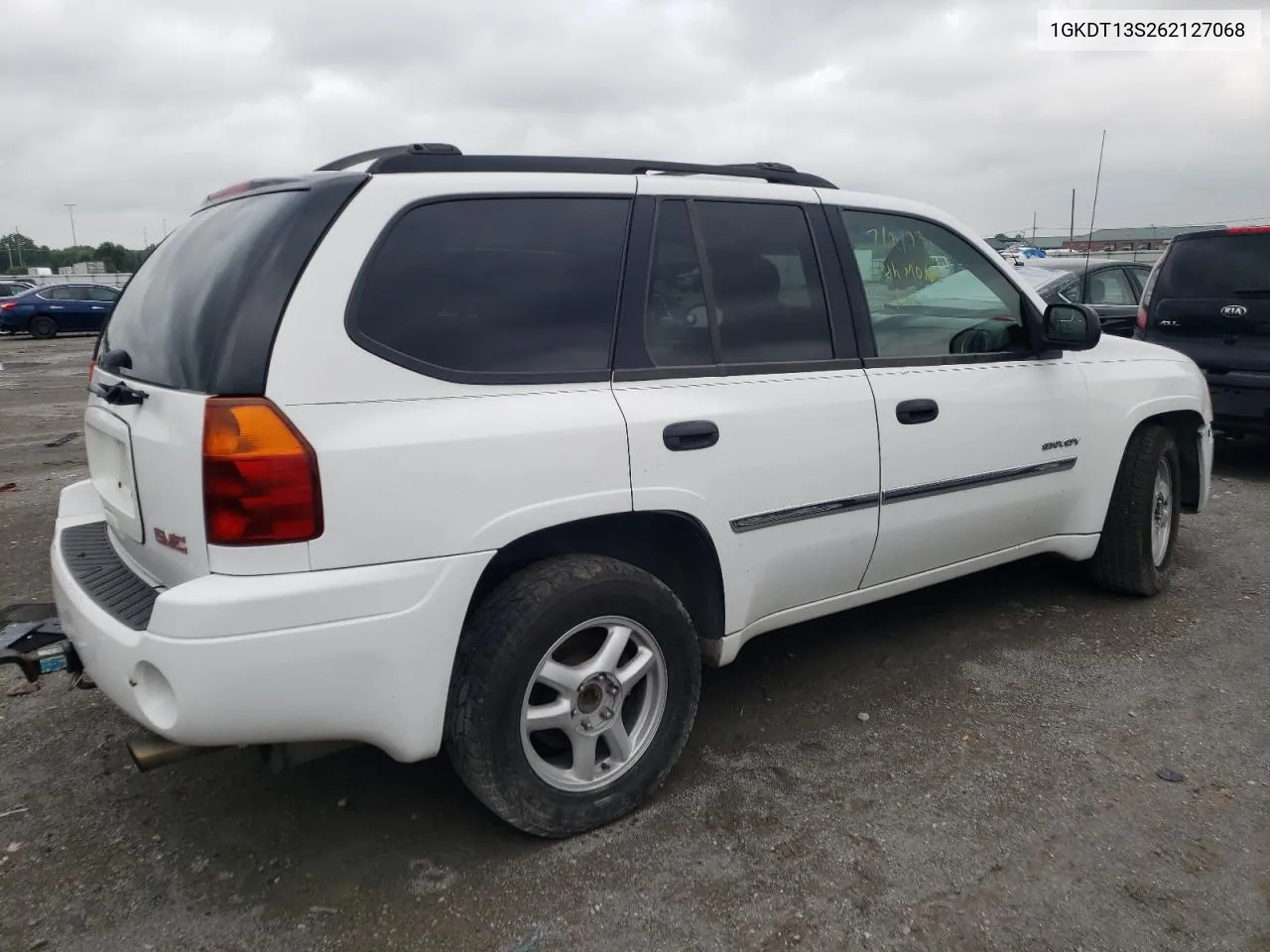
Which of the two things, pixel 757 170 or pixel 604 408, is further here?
pixel 757 170

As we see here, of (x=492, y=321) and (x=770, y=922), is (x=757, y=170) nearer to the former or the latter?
(x=492, y=321)

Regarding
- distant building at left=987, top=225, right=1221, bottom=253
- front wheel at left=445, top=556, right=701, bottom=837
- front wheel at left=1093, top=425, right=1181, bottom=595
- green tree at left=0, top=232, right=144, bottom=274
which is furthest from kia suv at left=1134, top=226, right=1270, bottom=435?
green tree at left=0, top=232, right=144, bottom=274

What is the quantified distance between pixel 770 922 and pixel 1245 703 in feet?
7.12

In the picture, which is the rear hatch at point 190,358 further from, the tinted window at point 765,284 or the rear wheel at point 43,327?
the rear wheel at point 43,327

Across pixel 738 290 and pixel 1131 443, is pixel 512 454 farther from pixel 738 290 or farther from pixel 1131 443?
pixel 1131 443

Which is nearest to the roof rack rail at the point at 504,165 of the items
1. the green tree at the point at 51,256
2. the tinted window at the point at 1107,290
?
the tinted window at the point at 1107,290

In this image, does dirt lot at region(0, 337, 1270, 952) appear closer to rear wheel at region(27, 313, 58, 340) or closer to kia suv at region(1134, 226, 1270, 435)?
kia suv at region(1134, 226, 1270, 435)

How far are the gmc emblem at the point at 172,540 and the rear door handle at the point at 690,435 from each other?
48.8 inches

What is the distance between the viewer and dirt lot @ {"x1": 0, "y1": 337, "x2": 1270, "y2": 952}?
2.41m

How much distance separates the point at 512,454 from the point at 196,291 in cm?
91

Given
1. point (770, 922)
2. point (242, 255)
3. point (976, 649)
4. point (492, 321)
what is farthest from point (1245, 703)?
point (242, 255)

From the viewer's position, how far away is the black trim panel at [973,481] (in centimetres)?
338

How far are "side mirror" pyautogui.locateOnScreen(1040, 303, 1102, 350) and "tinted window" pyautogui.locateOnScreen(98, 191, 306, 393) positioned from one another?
2.81 metres

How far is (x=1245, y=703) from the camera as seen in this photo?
3.54 m
